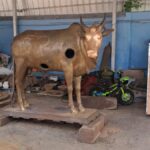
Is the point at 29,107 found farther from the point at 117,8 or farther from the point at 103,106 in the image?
the point at 117,8

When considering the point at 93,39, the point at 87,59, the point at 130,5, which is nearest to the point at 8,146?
the point at 87,59

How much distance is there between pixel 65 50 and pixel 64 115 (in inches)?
37.7

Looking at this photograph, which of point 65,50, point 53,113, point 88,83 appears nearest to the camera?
point 65,50

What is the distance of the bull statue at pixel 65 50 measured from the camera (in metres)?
3.93

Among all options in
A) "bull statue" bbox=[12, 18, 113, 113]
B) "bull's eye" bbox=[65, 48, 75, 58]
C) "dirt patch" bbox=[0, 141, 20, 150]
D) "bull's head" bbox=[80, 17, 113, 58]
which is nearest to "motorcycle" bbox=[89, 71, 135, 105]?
"bull statue" bbox=[12, 18, 113, 113]

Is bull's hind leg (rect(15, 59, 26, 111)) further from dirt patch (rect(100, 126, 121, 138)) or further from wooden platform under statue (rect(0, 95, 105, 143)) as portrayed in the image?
dirt patch (rect(100, 126, 121, 138))

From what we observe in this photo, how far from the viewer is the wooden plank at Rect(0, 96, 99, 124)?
4125 mm

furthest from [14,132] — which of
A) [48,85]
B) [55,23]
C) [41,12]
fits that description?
[41,12]

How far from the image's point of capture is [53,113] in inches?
168

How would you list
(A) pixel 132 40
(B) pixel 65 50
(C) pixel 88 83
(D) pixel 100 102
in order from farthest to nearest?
(A) pixel 132 40
(C) pixel 88 83
(D) pixel 100 102
(B) pixel 65 50

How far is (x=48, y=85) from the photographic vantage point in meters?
6.92

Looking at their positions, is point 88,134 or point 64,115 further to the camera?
point 64,115

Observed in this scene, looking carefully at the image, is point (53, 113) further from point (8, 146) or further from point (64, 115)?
point (8, 146)

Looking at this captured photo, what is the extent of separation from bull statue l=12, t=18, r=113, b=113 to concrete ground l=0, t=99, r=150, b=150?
46 cm
